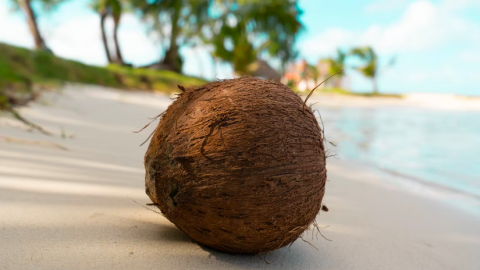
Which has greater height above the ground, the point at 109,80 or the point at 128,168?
the point at 109,80

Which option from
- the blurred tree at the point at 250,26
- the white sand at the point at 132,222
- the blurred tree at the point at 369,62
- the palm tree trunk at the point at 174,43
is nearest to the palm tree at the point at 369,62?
the blurred tree at the point at 369,62

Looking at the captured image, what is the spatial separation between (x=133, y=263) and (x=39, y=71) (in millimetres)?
8603

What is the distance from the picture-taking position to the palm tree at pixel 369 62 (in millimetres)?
43719

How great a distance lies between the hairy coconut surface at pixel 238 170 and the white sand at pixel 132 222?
0.16 m

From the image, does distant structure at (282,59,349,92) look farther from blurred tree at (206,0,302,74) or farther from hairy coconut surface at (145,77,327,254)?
hairy coconut surface at (145,77,327,254)

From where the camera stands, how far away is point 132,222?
1.82m

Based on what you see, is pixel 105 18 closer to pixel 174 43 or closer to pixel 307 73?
pixel 174 43

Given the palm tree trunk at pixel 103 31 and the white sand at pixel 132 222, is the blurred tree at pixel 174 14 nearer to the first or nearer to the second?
the palm tree trunk at pixel 103 31

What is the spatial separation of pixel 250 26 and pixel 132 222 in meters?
24.4

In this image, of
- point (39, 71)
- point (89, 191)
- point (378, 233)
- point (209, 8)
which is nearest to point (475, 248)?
point (378, 233)

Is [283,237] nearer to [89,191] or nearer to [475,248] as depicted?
[89,191]

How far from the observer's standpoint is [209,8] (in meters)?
21.8

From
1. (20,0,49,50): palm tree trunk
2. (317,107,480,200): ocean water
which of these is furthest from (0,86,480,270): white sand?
(20,0,49,50): palm tree trunk

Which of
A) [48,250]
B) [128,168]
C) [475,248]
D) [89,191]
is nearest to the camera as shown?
[48,250]
